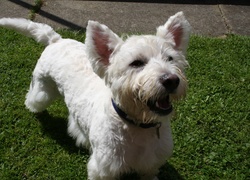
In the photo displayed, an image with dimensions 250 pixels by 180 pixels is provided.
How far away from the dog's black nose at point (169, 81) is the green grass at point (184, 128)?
196 cm

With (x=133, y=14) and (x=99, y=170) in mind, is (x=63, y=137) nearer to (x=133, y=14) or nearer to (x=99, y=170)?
(x=99, y=170)

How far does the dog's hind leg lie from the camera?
469 cm

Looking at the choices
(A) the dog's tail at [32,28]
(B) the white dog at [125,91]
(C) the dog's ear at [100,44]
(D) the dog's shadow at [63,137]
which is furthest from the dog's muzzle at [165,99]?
(A) the dog's tail at [32,28]

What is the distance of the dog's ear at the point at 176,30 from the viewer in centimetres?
349

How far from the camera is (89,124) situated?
3.89 m

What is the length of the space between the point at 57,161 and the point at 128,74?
2.15m

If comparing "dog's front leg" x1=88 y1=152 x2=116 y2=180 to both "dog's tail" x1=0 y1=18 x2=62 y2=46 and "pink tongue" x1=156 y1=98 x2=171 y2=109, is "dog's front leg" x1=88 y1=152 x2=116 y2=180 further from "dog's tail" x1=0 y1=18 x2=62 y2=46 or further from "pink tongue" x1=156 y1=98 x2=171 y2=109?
"dog's tail" x1=0 y1=18 x2=62 y2=46

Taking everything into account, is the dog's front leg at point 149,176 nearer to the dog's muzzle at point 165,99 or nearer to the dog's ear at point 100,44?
the dog's muzzle at point 165,99

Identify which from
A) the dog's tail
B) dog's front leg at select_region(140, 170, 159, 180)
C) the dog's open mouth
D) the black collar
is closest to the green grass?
dog's front leg at select_region(140, 170, 159, 180)

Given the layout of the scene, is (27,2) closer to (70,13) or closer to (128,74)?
(70,13)

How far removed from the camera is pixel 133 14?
830cm

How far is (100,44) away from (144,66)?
57 centimetres

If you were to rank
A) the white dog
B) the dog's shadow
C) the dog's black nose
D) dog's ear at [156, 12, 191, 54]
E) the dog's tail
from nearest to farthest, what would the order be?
the dog's black nose < the white dog < dog's ear at [156, 12, 191, 54] < the dog's shadow < the dog's tail

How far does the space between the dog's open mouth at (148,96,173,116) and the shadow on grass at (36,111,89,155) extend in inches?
80.8
